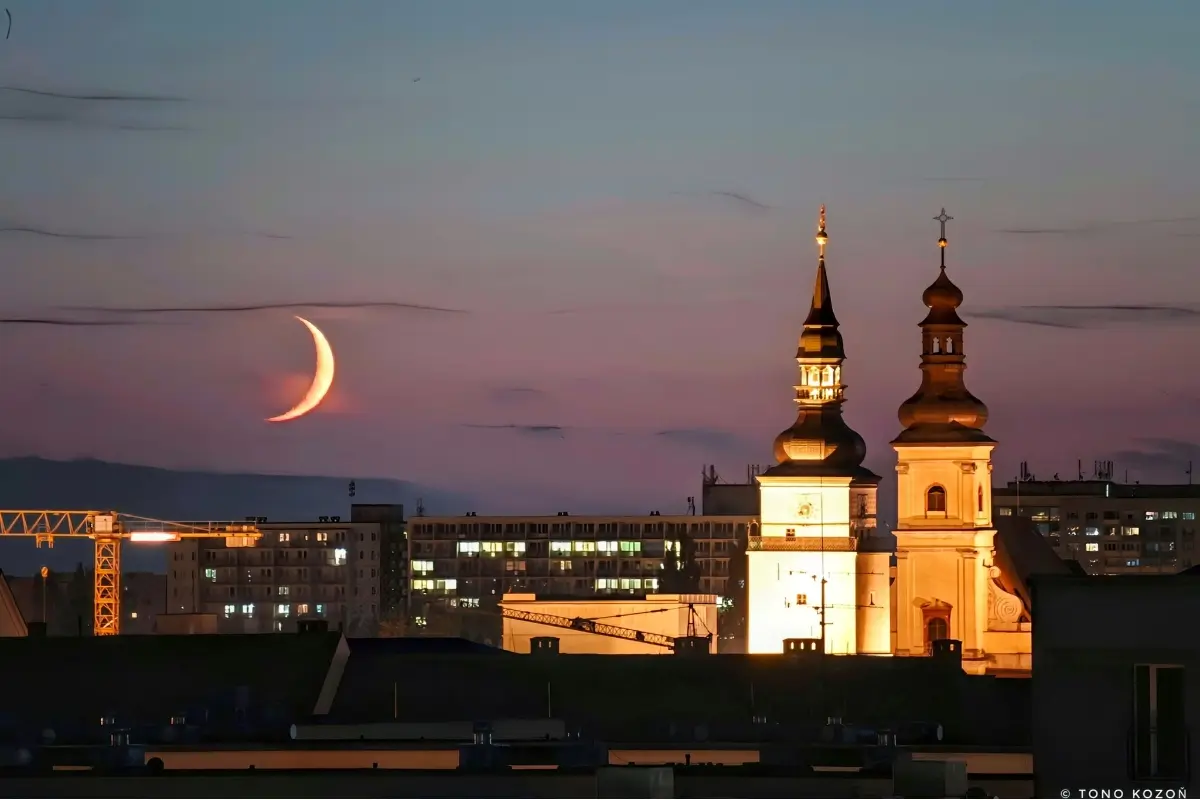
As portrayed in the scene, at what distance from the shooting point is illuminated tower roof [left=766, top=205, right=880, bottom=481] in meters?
182

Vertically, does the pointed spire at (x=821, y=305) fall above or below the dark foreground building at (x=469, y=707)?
above

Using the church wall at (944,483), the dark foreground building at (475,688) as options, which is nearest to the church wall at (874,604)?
the church wall at (944,483)

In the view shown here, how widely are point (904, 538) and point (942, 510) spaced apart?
245 cm

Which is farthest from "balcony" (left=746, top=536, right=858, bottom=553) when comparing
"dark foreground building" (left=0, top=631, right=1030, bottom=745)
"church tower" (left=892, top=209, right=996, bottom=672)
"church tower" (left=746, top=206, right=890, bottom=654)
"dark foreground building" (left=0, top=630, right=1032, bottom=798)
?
"dark foreground building" (left=0, top=631, right=1030, bottom=745)

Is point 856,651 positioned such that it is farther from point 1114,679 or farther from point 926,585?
point 1114,679

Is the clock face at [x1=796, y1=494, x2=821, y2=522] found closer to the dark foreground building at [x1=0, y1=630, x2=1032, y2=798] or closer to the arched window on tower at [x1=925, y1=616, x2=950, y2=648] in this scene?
the arched window on tower at [x1=925, y1=616, x2=950, y2=648]

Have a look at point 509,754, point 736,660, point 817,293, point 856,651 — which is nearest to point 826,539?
point 856,651

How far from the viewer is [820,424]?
7195 inches

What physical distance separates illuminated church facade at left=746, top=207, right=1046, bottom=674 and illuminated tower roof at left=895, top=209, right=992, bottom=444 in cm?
5

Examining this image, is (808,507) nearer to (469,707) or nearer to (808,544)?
(808,544)

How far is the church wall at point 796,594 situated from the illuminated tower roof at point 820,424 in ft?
17.4

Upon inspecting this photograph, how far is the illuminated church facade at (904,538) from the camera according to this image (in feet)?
551

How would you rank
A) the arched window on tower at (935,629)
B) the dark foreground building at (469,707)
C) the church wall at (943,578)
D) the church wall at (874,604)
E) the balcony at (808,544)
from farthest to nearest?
the balcony at (808,544) < the church wall at (874,604) < the church wall at (943,578) < the arched window on tower at (935,629) < the dark foreground building at (469,707)

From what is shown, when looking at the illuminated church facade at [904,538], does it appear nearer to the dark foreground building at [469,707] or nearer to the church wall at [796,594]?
the church wall at [796,594]
